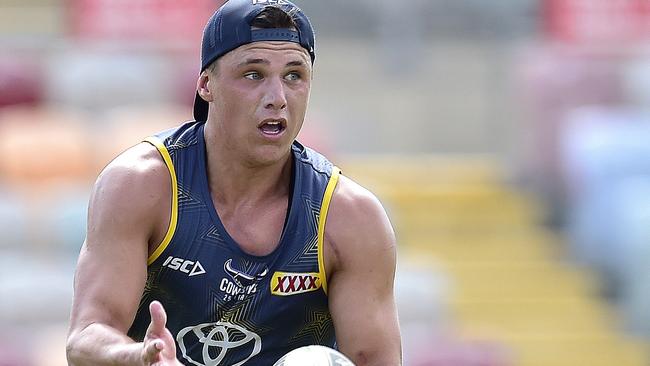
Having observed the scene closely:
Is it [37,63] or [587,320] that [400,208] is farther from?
[37,63]

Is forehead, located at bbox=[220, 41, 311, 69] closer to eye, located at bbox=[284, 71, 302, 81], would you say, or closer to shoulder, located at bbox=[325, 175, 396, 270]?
eye, located at bbox=[284, 71, 302, 81]

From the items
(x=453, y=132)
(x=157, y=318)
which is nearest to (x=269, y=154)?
(x=157, y=318)

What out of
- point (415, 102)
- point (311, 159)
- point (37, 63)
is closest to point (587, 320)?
point (415, 102)

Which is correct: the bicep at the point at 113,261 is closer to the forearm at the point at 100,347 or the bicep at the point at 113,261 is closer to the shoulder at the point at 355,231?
the forearm at the point at 100,347

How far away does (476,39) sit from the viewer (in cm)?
1331

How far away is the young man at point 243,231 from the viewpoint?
199 inches

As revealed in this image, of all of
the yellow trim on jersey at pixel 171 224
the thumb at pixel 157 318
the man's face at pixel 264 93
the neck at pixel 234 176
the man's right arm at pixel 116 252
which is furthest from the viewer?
the neck at pixel 234 176

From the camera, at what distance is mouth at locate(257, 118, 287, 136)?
5043 mm

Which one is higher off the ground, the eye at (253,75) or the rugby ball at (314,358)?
the eye at (253,75)

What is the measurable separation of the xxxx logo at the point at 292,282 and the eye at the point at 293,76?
63cm

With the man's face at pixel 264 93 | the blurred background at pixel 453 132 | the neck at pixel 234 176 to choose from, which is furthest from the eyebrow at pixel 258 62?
the blurred background at pixel 453 132

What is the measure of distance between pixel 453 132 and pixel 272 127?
8.24 metres

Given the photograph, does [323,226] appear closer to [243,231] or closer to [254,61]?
[243,231]

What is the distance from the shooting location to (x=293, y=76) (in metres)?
5.11
